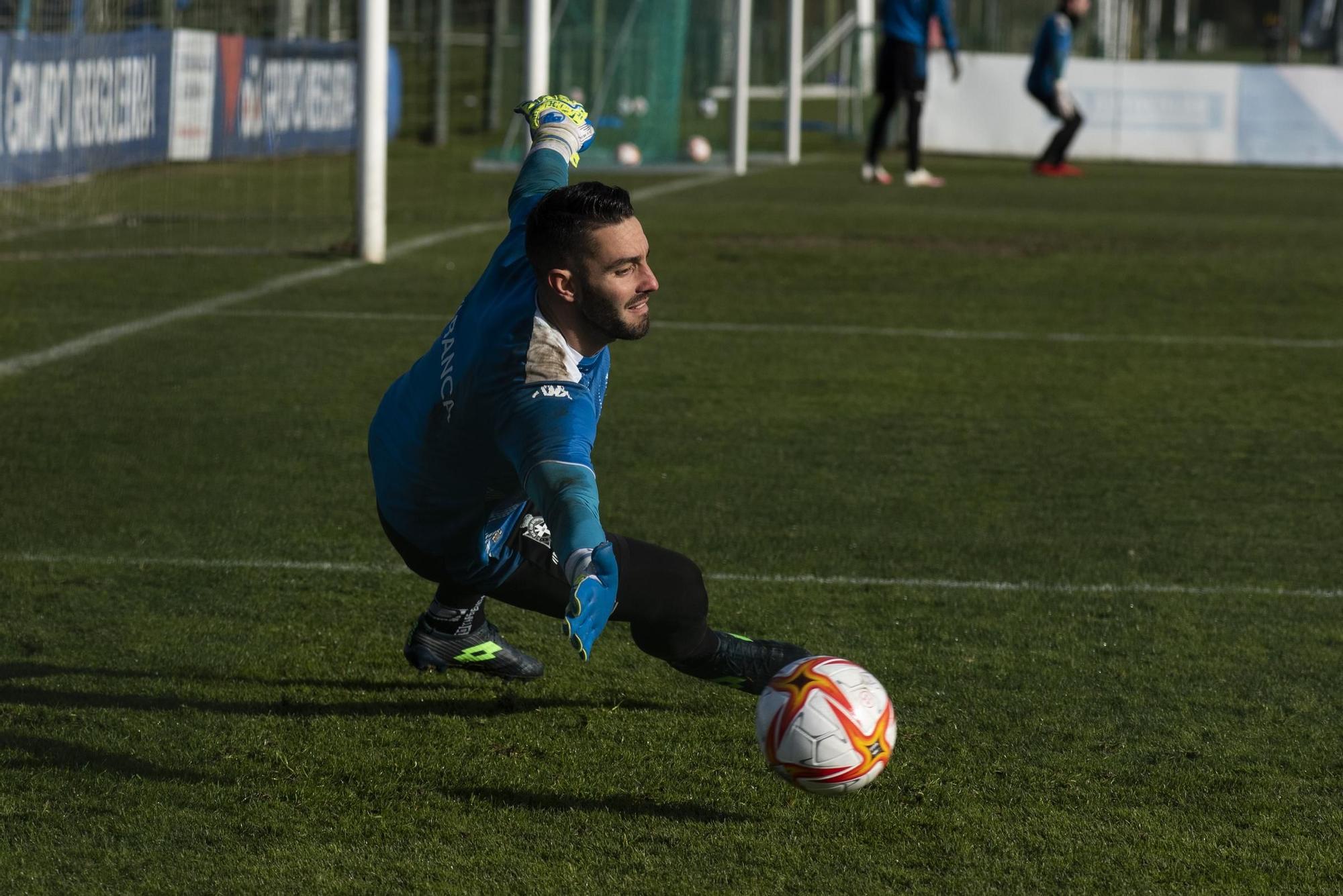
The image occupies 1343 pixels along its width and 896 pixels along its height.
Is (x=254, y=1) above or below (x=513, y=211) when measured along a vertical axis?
above

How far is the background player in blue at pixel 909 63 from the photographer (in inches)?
771

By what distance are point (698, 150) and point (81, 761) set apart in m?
20.3

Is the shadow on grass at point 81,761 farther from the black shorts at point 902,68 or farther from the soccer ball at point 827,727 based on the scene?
the black shorts at point 902,68

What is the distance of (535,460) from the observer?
3.28m

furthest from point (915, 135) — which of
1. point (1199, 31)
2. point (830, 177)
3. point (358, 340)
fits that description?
point (1199, 31)

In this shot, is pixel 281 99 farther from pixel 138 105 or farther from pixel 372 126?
pixel 372 126

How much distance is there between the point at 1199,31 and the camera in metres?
45.9

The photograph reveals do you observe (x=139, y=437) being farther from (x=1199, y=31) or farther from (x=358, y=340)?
Result: (x=1199, y=31)

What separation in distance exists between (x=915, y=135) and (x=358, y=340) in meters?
11.1

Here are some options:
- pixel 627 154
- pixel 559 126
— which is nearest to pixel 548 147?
pixel 559 126

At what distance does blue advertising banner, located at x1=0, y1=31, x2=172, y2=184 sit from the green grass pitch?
4440 mm

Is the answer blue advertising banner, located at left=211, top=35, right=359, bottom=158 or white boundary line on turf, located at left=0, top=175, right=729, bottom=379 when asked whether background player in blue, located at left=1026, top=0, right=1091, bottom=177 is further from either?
white boundary line on turf, located at left=0, top=175, right=729, bottom=379

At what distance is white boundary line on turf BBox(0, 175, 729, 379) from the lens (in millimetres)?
9086

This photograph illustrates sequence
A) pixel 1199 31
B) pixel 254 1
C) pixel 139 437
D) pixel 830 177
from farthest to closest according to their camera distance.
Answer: pixel 1199 31, pixel 254 1, pixel 830 177, pixel 139 437
